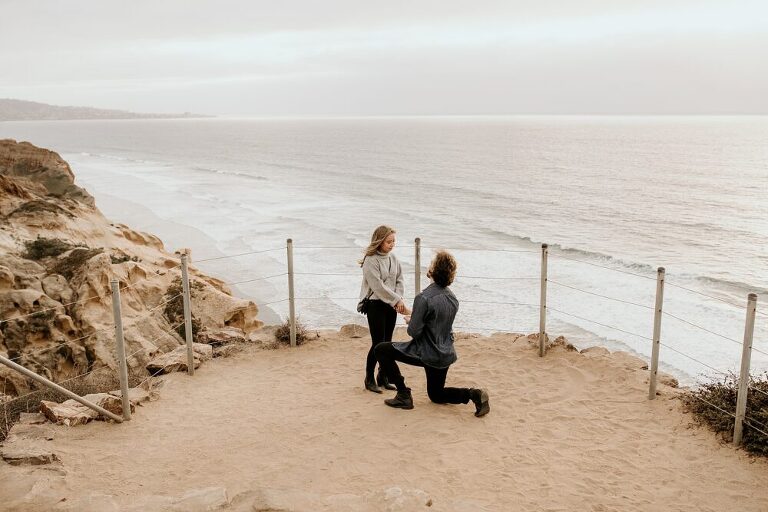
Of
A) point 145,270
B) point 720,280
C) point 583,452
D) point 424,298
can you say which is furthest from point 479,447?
point 720,280

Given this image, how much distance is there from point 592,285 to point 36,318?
1564 cm

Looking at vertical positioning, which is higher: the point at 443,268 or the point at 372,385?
the point at 443,268

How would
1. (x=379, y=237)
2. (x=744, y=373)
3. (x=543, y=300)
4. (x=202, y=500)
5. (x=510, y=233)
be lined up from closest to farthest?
1. (x=202, y=500)
2. (x=744, y=373)
3. (x=379, y=237)
4. (x=543, y=300)
5. (x=510, y=233)

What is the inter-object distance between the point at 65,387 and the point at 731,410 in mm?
8101

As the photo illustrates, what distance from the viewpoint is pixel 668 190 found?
46531 mm

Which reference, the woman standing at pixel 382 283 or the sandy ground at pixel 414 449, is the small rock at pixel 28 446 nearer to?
the sandy ground at pixel 414 449

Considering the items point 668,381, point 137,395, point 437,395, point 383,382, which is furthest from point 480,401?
point 137,395

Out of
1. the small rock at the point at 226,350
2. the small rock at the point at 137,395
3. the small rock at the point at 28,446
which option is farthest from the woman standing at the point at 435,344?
the small rock at the point at 28,446

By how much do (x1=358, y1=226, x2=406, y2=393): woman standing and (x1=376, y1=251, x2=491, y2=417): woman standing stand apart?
37 cm

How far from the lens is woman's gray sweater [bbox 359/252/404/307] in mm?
6863

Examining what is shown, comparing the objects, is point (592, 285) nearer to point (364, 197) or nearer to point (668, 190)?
point (364, 197)

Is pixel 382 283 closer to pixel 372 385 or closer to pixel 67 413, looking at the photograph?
pixel 372 385

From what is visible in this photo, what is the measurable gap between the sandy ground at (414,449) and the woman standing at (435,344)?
10.4 inches

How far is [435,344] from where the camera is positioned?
638 centimetres
